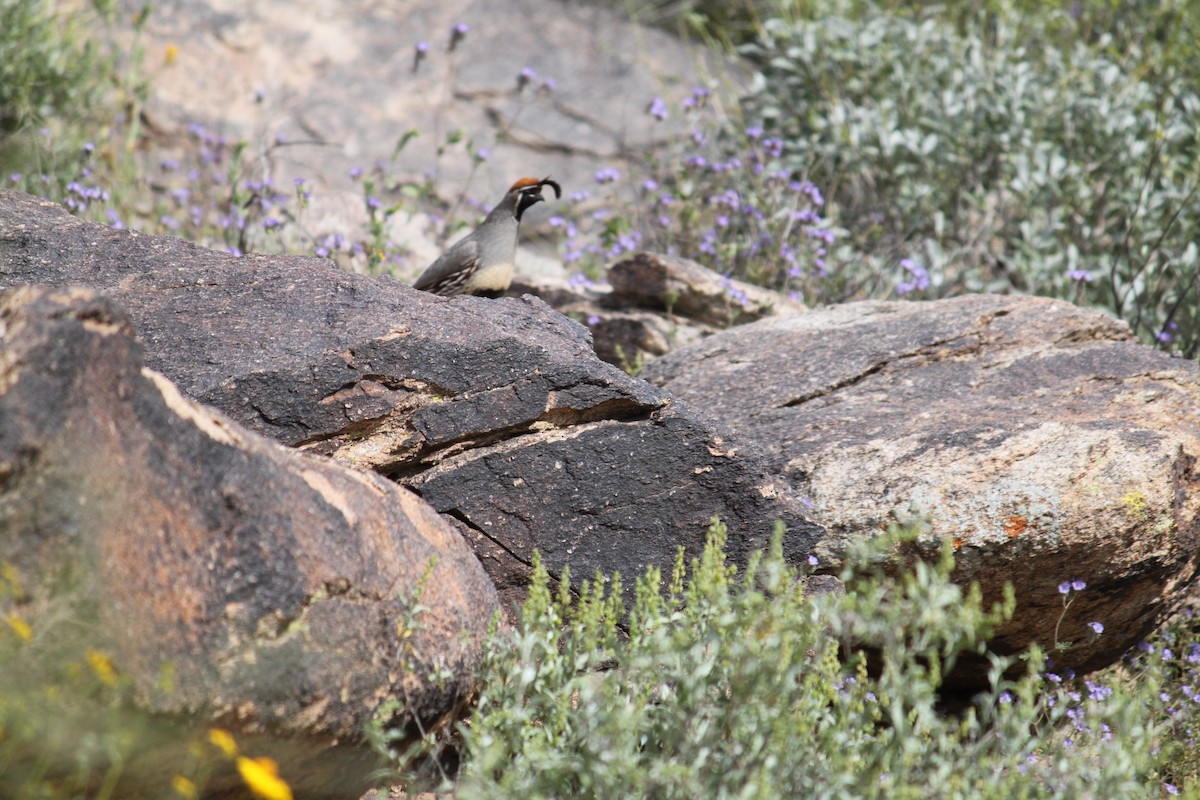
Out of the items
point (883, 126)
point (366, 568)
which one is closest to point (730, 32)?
point (883, 126)

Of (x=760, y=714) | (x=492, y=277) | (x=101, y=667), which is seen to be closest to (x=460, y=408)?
(x=760, y=714)

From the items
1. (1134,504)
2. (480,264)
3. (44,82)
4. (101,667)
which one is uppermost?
(44,82)

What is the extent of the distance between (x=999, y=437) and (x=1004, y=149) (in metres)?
3.91

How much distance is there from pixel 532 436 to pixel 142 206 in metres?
4.95

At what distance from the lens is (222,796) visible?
8.45 ft

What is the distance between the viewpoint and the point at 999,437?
3.92 m

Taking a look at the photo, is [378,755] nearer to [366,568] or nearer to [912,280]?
[366,568]

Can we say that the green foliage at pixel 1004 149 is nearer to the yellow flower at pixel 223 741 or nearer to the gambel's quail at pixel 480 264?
the gambel's quail at pixel 480 264

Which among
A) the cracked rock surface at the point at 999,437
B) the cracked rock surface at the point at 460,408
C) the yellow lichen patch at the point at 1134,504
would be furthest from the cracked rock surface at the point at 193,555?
the yellow lichen patch at the point at 1134,504

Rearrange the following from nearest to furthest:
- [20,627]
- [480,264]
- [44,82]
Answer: [20,627]
[480,264]
[44,82]

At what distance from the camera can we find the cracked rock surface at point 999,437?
367 cm

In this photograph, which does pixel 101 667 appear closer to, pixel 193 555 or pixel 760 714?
pixel 193 555

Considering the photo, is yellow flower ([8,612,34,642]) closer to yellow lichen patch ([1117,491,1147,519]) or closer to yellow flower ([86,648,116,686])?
yellow flower ([86,648,116,686])

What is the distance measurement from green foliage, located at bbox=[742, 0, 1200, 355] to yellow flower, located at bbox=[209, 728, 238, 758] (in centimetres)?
464
